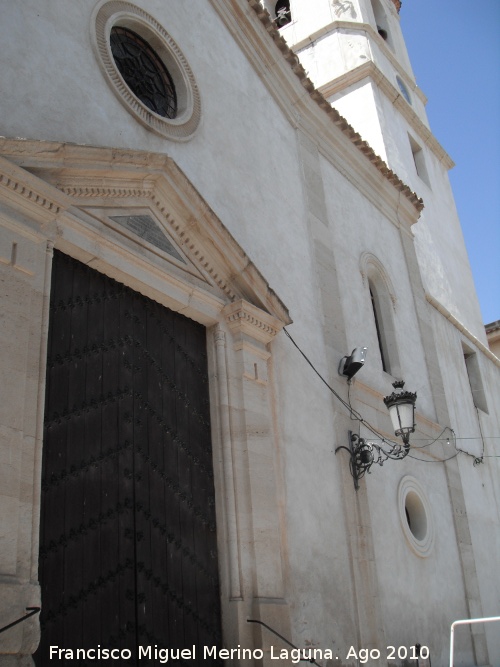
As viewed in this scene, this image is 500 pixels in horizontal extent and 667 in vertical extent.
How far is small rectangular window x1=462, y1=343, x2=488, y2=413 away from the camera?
14406 millimetres

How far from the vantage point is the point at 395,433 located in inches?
324

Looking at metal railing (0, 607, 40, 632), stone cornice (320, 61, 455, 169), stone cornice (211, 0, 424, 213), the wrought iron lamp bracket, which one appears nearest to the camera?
metal railing (0, 607, 40, 632)

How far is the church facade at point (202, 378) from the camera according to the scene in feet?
17.0

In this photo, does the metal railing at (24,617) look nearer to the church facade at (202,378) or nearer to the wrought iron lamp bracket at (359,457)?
the church facade at (202,378)

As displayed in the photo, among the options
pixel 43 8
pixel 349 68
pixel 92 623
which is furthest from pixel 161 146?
pixel 349 68

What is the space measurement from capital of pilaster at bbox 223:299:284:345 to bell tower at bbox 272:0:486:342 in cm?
727

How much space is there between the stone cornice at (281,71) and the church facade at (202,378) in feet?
0.14

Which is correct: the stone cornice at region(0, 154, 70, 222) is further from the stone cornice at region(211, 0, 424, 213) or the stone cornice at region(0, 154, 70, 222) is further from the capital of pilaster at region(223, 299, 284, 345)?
the stone cornice at region(211, 0, 424, 213)

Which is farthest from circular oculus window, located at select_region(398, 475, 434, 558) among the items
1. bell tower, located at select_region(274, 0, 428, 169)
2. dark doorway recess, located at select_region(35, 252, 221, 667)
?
bell tower, located at select_region(274, 0, 428, 169)

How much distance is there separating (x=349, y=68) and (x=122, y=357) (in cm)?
1274

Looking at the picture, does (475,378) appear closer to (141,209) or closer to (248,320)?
(248,320)

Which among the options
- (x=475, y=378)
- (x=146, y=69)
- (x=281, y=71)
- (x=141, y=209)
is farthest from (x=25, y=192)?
(x=475, y=378)

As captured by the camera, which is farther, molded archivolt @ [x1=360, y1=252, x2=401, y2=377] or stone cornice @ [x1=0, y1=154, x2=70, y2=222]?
molded archivolt @ [x1=360, y1=252, x2=401, y2=377]

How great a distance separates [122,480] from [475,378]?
34.6 feet
